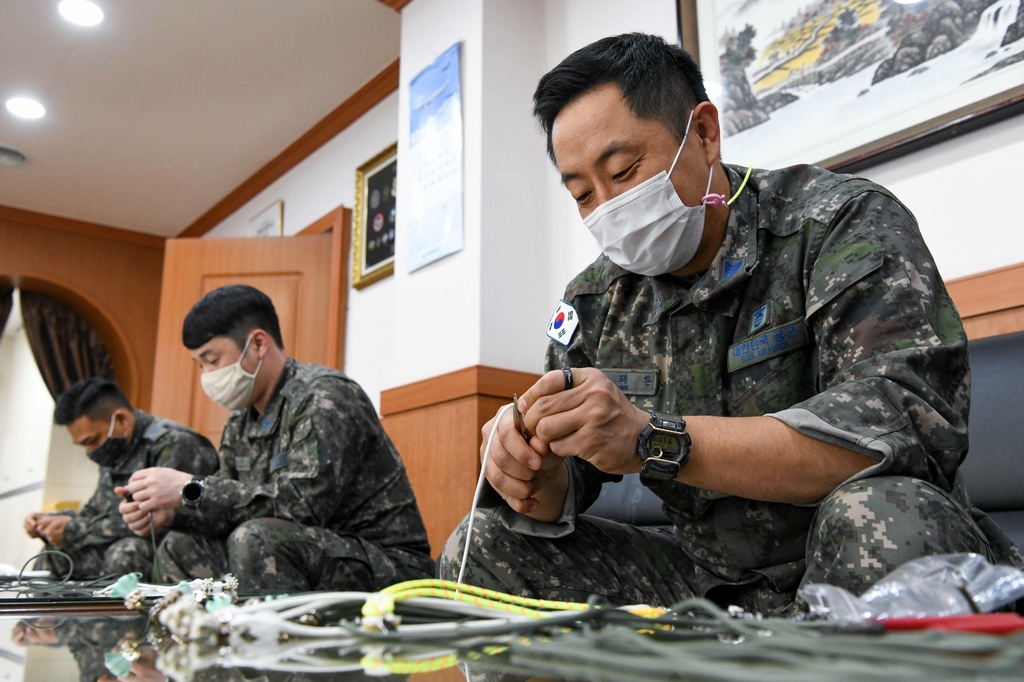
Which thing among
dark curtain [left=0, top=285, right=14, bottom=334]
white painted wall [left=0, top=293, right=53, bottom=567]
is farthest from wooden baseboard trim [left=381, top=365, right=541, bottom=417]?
white painted wall [left=0, top=293, right=53, bottom=567]

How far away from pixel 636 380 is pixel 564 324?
0.16 m

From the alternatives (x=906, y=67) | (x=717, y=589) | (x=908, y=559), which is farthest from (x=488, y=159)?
(x=908, y=559)

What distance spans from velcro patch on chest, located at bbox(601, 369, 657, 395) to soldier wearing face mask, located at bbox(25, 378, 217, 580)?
2.20 metres

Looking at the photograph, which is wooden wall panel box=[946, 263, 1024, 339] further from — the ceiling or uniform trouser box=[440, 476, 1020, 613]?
the ceiling

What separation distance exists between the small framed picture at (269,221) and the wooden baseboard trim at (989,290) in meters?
3.73

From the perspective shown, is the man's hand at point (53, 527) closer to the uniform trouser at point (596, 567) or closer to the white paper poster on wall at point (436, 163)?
the white paper poster on wall at point (436, 163)

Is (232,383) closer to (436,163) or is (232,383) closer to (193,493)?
(193,493)

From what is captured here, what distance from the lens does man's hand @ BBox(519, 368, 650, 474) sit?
89 cm

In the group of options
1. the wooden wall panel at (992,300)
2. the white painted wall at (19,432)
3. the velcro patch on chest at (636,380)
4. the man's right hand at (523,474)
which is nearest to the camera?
the man's right hand at (523,474)

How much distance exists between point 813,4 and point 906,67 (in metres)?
0.35

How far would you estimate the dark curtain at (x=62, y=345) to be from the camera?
230 inches

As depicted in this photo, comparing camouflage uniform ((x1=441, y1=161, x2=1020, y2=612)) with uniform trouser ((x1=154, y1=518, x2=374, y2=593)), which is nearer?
camouflage uniform ((x1=441, y1=161, x2=1020, y2=612))

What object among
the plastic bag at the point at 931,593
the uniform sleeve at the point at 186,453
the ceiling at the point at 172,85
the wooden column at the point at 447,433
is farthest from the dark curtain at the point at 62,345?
the plastic bag at the point at 931,593

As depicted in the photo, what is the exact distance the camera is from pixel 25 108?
425 cm
